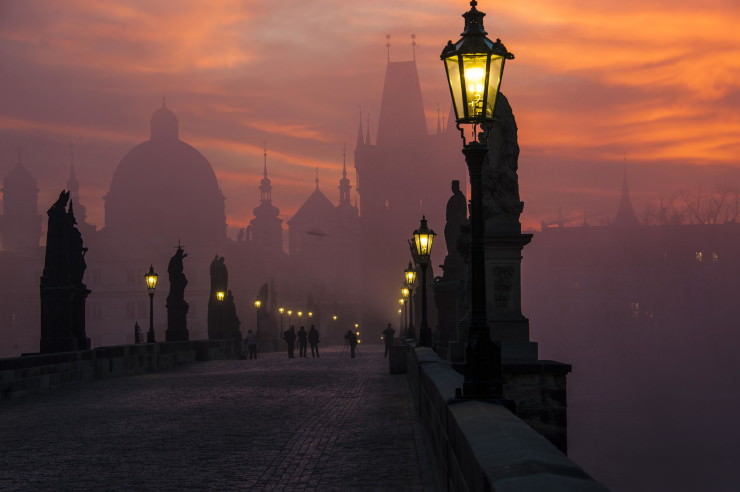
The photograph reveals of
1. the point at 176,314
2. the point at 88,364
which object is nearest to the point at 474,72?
the point at 88,364

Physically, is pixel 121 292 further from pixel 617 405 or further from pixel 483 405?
pixel 483 405

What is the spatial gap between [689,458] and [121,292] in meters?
90.6

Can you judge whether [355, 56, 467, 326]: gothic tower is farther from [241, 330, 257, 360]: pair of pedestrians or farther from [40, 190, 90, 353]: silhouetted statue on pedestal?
[40, 190, 90, 353]: silhouetted statue on pedestal

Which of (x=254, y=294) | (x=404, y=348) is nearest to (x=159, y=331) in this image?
(x=254, y=294)

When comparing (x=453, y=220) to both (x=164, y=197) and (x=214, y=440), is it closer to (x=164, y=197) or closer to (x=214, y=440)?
(x=214, y=440)

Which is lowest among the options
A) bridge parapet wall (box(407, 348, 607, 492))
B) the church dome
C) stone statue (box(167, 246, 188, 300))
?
bridge parapet wall (box(407, 348, 607, 492))

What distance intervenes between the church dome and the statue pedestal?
154 metres

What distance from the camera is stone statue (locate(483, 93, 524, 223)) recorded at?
1853 cm

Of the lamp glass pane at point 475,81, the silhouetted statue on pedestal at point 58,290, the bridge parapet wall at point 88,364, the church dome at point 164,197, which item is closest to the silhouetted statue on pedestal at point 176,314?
the bridge parapet wall at point 88,364

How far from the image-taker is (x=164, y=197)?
174250mm

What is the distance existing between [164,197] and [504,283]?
160335mm

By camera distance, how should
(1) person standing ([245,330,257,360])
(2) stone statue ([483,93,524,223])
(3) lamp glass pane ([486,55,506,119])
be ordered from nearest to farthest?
1. (3) lamp glass pane ([486,55,506,119])
2. (2) stone statue ([483,93,524,223])
3. (1) person standing ([245,330,257,360])

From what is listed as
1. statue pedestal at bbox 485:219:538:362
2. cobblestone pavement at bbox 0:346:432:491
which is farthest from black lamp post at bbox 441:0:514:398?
statue pedestal at bbox 485:219:538:362

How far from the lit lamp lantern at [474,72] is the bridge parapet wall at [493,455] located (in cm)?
254
